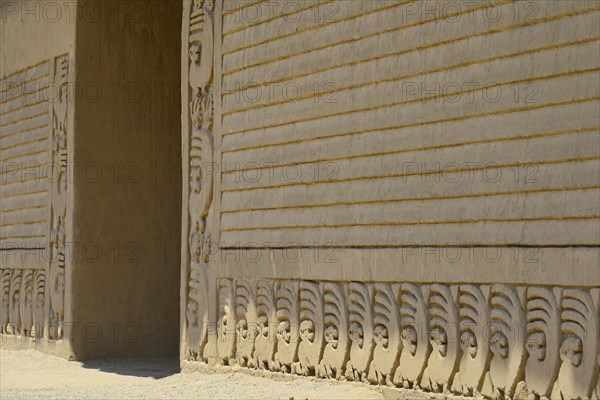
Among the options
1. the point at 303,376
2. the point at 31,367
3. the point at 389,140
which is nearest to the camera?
the point at 389,140

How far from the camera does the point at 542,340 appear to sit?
4.64 m

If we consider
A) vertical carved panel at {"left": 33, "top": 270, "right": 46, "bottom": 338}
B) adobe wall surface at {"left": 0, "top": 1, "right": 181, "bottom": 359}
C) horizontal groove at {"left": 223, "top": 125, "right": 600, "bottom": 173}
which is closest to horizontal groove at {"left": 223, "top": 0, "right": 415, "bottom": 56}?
horizontal groove at {"left": 223, "top": 125, "right": 600, "bottom": 173}

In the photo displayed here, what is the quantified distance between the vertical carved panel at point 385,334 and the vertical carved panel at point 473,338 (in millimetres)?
463

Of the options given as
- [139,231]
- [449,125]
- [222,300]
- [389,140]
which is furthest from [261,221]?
[139,231]

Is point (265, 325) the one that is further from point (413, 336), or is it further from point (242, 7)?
point (242, 7)

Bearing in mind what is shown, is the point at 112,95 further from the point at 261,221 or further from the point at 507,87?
the point at 507,87

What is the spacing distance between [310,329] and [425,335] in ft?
3.35

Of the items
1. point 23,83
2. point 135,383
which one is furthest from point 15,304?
point 135,383

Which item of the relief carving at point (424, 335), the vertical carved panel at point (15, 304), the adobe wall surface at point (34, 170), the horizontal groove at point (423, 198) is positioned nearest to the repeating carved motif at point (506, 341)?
the relief carving at point (424, 335)

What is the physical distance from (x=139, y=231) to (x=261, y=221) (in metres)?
2.77

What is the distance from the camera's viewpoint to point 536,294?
15.3ft

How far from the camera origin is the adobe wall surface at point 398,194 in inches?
181

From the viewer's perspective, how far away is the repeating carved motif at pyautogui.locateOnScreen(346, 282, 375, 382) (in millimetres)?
5637

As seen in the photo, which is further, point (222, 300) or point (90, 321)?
point (90, 321)
